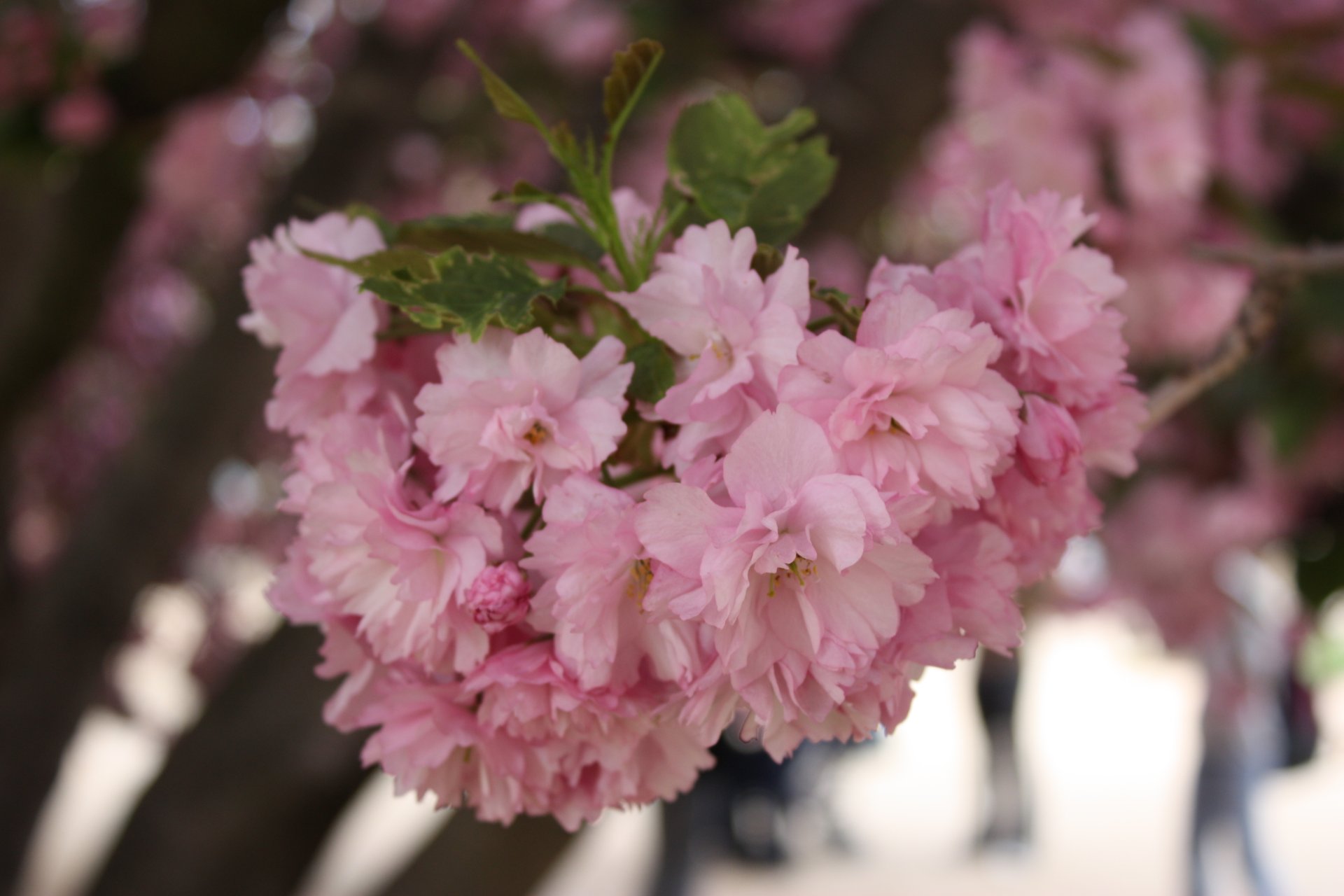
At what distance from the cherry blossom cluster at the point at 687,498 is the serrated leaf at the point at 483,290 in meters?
0.01

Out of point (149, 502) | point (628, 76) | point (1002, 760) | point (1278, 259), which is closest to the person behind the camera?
point (628, 76)

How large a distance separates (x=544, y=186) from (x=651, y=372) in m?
1.30

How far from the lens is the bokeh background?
1.17 m

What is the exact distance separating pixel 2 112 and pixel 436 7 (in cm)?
71

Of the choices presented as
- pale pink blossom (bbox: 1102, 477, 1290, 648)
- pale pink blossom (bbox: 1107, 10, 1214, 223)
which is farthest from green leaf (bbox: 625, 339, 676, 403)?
pale pink blossom (bbox: 1102, 477, 1290, 648)

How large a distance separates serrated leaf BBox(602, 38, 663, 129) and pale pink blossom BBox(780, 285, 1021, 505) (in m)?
0.15

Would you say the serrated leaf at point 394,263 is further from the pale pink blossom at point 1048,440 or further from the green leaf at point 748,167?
the pale pink blossom at point 1048,440

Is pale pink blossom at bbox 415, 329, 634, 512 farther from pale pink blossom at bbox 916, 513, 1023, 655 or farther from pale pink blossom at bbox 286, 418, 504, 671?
pale pink blossom at bbox 916, 513, 1023, 655

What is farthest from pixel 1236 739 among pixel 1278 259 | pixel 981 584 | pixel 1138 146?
pixel 981 584

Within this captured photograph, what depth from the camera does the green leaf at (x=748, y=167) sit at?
451mm

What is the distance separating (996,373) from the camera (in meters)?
0.35

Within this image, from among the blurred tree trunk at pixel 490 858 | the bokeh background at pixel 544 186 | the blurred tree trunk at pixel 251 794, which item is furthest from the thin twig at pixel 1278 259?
the blurred tree trunk at pixel 251 794

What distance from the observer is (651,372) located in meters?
0.38

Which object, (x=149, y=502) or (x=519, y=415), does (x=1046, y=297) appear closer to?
(x=519, y=415)
